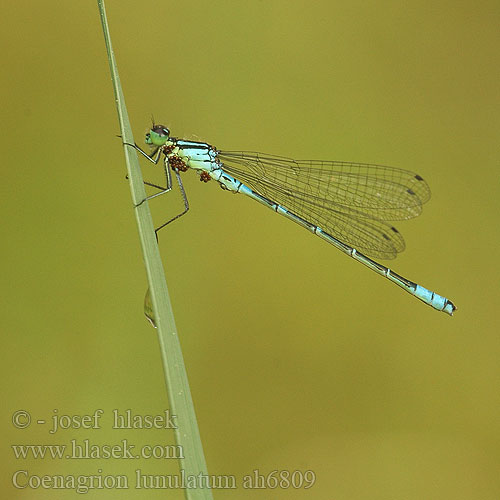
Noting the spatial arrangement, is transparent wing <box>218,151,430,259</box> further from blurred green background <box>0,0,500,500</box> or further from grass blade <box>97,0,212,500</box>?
grass blade <box>97,0,212,500</box>

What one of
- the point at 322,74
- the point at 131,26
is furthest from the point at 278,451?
the point at 131,26

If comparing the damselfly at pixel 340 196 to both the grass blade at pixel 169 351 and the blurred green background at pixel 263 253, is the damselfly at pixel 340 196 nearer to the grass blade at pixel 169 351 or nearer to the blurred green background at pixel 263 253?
the blurred green background at pixel 263 253

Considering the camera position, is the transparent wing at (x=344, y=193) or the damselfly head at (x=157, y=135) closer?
the damselfly head at (x=157, y=135)

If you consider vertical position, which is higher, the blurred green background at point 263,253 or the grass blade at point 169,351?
the blurred green background at point 263,253

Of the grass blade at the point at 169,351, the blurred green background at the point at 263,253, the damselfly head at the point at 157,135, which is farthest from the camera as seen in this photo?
the blurred green background at the point at 263,253

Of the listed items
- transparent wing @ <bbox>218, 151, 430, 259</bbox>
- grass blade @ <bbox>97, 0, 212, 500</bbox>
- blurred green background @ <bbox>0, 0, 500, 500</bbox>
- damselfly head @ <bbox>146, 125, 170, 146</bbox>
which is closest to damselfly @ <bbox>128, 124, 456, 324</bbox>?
transparent wing @ <bbox>218, 151, 430, 259</bbox>

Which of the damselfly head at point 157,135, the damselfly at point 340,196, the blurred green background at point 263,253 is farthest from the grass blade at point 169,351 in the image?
the blurred green background at point 263,253

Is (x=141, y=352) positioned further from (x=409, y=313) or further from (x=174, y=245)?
(x=409, y=313)

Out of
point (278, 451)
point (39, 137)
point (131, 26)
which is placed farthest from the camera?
point (131, 26)
